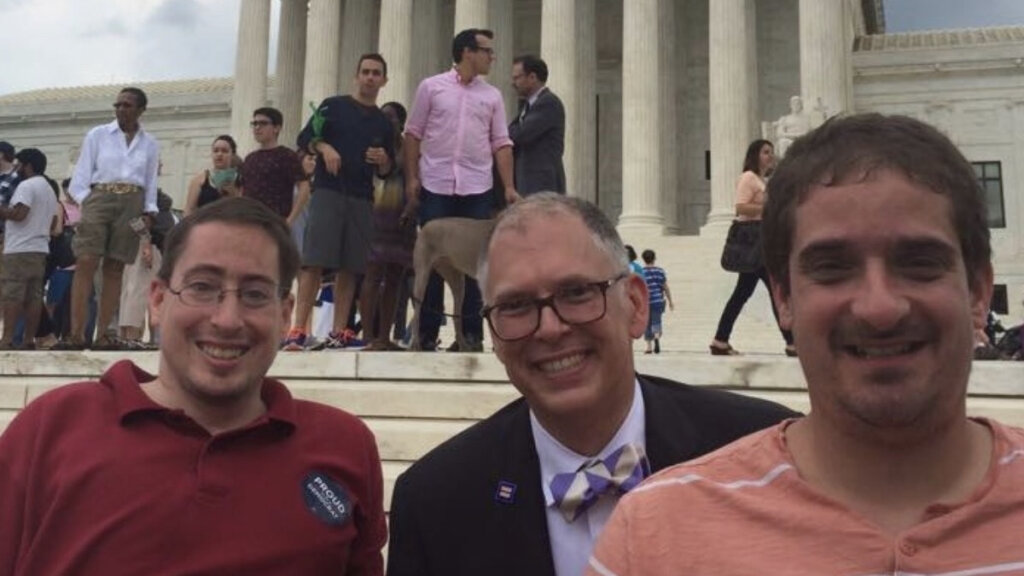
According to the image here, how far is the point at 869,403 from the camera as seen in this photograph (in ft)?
5.12

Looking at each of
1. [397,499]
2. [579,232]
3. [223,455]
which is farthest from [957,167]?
[223,455]

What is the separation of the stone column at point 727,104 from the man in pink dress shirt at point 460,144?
19986 mm

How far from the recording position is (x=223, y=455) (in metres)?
2.74

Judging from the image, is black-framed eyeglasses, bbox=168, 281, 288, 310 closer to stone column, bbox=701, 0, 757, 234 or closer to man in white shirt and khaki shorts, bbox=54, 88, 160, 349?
man in white shirt and khaki shorts, bbox=54, 88, 160, 349

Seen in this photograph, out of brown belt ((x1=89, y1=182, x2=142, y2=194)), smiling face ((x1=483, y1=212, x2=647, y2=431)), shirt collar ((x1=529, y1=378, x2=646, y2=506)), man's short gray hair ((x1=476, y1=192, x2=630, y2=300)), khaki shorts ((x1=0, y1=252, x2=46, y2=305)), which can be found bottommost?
shirt collar ((x1=529, y1=378, x2=646, y2=506))

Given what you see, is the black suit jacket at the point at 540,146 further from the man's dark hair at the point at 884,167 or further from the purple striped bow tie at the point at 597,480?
the man's dark hair at the point at 884,167

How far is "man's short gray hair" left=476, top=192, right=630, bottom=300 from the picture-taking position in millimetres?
2586

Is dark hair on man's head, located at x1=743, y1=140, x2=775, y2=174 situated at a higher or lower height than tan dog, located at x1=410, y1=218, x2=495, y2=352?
higher

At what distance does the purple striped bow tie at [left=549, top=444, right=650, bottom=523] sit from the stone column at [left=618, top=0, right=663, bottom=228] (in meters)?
26.9

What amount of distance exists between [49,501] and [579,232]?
68.2 inches

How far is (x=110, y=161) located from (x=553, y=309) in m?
7.95

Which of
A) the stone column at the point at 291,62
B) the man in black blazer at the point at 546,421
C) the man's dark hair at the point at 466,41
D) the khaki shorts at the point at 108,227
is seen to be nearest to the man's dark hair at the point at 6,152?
the khaki shorts at the point at 108,227

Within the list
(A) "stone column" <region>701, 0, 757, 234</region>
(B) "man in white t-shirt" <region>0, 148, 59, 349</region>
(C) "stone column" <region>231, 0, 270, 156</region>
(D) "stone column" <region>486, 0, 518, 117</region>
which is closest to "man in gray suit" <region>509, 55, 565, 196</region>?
(B) "man in white t-shirt" <region>0, 148, 59, 349</region>

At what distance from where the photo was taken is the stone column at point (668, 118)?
30766 millimetres
